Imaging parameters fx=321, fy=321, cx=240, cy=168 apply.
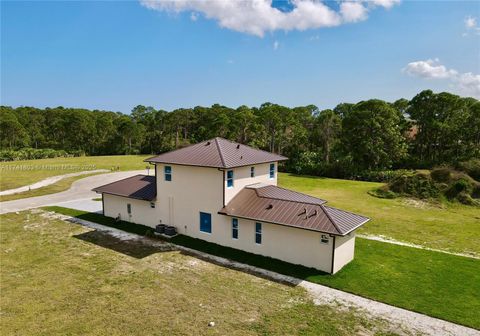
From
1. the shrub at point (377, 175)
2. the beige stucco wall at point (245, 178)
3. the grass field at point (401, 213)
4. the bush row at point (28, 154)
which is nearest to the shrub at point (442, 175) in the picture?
the grass field at point (401, 213)

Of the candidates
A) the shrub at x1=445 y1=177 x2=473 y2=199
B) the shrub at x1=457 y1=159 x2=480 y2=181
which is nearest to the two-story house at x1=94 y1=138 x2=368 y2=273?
the shrub at x1=445 y1=177 x2=473 y2=199

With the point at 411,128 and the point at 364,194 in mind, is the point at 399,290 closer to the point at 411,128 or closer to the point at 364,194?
the point at 364,194

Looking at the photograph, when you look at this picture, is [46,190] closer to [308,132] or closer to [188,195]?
[188,195]

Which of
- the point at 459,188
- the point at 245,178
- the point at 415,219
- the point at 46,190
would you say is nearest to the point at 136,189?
the point at 245,178

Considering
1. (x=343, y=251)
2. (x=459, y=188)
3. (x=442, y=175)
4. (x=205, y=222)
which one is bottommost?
(x=343, y=251)

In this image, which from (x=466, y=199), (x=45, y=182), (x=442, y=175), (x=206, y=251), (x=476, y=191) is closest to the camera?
(x=206, y=251)

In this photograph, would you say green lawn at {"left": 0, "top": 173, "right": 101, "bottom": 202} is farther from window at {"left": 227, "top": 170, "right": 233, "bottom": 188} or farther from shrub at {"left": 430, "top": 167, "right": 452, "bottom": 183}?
shrub at {"left": 430, "top": 167, "right": 452, "bottom": 183}

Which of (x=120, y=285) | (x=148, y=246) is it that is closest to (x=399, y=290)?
(x=120, y=285)
